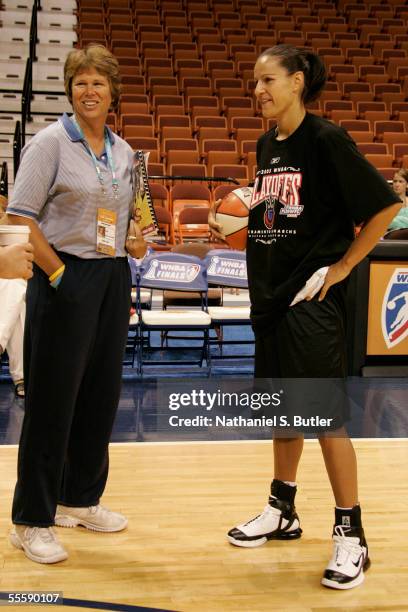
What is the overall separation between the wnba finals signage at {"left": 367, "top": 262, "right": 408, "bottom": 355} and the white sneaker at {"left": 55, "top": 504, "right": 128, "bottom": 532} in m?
2.90

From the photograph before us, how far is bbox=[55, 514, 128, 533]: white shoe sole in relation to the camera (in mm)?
2586

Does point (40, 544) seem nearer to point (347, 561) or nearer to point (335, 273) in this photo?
point (347, 561)

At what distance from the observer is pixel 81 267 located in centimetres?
229

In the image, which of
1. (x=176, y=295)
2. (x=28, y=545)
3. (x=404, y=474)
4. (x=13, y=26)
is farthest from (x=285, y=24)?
(x=28, y=545)

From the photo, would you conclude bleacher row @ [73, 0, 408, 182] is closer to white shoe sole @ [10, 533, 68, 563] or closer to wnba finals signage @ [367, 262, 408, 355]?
wnba finals signage @ [367, 262, 408, 355]

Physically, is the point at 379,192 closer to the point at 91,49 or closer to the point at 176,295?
the point at 91,49

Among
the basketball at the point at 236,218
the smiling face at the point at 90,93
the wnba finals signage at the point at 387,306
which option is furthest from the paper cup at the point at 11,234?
the wnba finals signage at the point at 387,306

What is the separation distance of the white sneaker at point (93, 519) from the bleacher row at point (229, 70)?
22.6 ft

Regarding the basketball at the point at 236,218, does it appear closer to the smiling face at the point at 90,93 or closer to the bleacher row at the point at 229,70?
the smiling face at the point at 90,93

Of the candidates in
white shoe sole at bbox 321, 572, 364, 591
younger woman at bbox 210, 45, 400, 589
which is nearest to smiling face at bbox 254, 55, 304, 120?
younger woman at bbox 210, 45, 400, 589

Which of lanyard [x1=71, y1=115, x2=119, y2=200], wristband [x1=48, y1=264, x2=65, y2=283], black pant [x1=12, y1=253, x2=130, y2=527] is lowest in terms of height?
black pant [x1=12, y1=253, x2=130, y2=527]

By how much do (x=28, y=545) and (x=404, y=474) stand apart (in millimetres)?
1673

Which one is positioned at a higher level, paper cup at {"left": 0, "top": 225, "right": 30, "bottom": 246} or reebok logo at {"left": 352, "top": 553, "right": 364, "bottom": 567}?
paper cup at {"left": 0, "top": 225, "right": 30, "bottom": 246}

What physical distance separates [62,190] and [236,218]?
69cm
